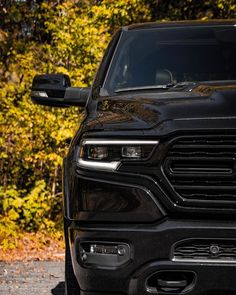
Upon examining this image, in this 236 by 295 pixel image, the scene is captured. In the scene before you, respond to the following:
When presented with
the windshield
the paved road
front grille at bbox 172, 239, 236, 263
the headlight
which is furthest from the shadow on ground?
front grille at bbox 172, 239, 236, 263

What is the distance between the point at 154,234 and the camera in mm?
3195

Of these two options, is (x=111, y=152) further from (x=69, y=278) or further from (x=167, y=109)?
(x=69, y=278)

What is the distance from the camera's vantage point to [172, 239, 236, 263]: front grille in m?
3.17

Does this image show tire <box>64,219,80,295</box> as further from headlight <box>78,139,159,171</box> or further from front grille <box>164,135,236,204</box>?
front grille <box>164,135,236,204</box>

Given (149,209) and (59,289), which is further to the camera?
(59,289)

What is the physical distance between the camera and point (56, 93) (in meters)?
4.75

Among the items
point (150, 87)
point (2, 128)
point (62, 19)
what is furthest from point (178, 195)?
point (62, 19)

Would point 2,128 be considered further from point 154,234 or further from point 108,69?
point 154,234

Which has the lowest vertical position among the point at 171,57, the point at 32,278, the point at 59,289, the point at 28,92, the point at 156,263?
the point at 32,278

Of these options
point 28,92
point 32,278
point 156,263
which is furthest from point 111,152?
point 28,92

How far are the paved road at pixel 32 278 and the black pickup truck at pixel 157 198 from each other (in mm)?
2134

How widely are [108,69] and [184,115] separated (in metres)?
1.52

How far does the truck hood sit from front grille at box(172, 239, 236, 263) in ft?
1.96

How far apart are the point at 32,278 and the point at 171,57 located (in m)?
2.46
